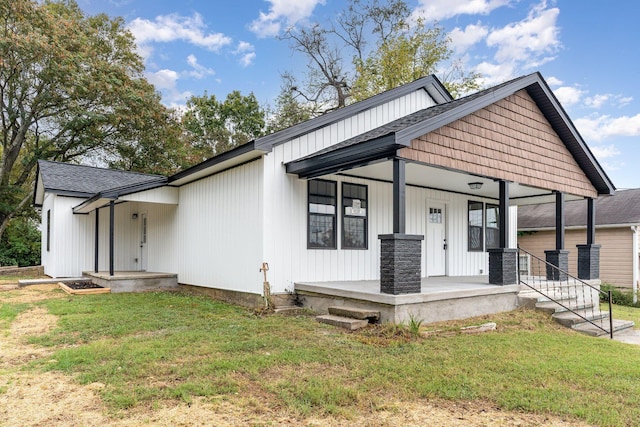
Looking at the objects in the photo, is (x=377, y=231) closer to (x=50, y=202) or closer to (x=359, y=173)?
(x=359, y=173)

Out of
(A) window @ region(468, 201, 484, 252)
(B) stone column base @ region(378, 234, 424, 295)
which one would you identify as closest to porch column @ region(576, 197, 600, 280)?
(A) window @ region(468, 201, 484, 252)

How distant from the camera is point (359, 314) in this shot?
21.2 feet

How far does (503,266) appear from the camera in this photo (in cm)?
809

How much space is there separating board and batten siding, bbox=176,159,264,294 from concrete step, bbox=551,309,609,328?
5.47 meters

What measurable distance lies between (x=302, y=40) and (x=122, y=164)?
12742 millimetres

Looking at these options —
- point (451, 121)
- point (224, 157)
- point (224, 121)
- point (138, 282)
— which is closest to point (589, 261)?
point (451, 121)

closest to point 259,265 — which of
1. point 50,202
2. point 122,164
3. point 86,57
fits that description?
point 50,202

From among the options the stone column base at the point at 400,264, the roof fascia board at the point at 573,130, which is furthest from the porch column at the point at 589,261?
the stone column base at the point at 400,264

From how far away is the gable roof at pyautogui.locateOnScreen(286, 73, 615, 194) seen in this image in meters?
6.65

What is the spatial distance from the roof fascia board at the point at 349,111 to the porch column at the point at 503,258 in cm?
356

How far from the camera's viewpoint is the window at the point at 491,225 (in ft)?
40.7

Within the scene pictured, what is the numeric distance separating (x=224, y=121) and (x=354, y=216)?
81.4ft

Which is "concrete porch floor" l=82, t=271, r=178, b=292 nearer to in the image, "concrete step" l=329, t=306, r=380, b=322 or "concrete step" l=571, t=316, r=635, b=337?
"concrete step" l=329, t=306, r=380, b=322

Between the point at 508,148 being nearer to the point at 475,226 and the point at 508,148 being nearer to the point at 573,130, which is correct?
the point at 573,130
